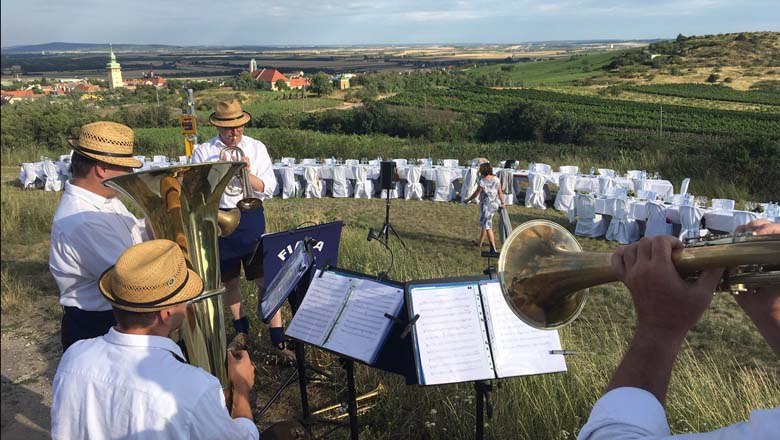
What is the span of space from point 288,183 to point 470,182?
5.07m

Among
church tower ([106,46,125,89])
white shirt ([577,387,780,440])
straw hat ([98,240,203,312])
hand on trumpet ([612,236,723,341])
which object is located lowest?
white shirt ([577,387,780,440])

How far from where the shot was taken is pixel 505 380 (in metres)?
3.74

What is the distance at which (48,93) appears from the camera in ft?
140

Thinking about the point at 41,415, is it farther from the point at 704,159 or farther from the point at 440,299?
the point at 704,159

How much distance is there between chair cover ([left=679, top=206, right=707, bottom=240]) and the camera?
9.29 meters

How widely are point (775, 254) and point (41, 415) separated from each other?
16.2 feet

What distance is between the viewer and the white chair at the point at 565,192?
12.4 meters

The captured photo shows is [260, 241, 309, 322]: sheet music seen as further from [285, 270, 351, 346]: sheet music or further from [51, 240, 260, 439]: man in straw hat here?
[51, 240, 260, 439]: man in straw hat

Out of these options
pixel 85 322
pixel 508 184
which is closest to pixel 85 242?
pixel 85 322

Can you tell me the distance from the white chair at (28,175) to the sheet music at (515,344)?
17.4 metres

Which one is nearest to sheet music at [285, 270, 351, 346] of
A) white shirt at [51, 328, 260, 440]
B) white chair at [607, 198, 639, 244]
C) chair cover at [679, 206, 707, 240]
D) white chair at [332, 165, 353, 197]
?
white shirt at [51, 328, 260, 440]

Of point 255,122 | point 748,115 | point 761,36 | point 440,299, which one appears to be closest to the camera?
point 440,299

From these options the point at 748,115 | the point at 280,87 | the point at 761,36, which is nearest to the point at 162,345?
the point at 761,36

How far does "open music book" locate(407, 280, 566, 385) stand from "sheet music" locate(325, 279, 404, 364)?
17 cm
